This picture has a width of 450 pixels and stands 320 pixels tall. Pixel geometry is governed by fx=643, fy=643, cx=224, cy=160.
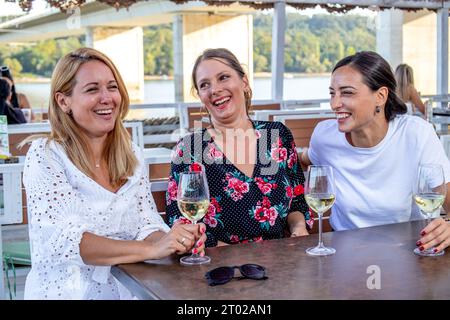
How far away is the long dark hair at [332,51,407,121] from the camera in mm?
2375

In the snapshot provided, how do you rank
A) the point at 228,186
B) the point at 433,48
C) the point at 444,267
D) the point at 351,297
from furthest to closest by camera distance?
the point at 433,48 < the point at 228,186 < the point at 444,267 < the point at 351,297

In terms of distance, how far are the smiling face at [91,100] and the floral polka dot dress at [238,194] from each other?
366 millimetres

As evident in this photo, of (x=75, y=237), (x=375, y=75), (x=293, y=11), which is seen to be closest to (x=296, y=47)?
(x=293, y=11)

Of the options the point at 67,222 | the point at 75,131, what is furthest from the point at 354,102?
the point at 67,222

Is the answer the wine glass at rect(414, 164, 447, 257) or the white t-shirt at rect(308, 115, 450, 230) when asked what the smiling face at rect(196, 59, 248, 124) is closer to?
the white t-shirt at rect(308, 115, 450, 230)

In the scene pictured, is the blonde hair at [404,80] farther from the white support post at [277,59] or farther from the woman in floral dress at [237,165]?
the woman in floral dress at [237,165]

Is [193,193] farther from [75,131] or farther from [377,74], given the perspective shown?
[377,74]

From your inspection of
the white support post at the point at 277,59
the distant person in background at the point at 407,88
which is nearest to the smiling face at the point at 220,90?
the distant person in background at the point at 407,88

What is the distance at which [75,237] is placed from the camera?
70.1 inches

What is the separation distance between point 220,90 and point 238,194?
0.41 metres

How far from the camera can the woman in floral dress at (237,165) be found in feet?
7.54

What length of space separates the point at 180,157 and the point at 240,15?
500 inches

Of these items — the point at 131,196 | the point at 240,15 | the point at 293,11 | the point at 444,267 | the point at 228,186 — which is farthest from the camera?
the point at 240,15
